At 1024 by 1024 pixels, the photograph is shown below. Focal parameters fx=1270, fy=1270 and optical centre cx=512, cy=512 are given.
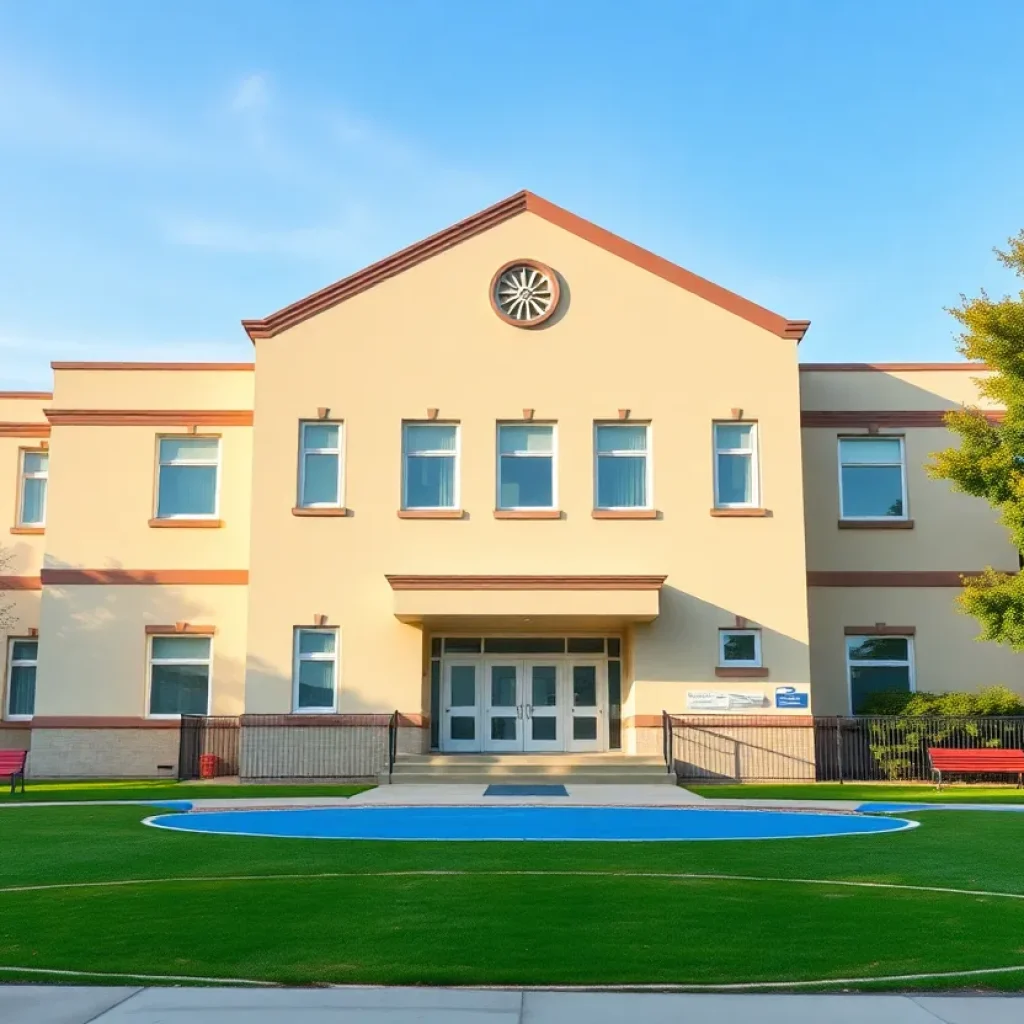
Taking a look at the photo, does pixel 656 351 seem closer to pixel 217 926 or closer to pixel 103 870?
pixel 103 870

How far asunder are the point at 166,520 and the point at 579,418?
9206 millimetres

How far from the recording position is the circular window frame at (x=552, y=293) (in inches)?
1043

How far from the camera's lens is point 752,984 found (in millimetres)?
7207

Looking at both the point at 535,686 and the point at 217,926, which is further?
the point at 535,686

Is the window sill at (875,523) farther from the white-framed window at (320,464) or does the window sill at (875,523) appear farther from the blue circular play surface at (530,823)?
the white-framed window at (320,464)

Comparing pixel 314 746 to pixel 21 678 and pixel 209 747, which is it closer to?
pixel 209 747

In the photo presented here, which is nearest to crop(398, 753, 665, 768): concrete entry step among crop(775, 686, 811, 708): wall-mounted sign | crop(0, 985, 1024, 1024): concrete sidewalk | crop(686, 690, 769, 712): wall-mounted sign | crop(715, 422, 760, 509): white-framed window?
crop(686, 690, 769, 712): wall-mounted sign

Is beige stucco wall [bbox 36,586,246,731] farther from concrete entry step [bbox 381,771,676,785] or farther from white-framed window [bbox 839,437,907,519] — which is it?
white-framed window [bbox 839,437,907,519]

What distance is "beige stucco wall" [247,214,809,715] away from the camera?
2559 cm

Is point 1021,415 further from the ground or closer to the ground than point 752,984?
further from the ground

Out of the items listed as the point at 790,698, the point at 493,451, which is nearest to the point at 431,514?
the point at 493,451

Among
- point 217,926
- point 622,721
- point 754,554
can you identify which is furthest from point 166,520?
point 217,926

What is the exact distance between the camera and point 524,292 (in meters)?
26.7

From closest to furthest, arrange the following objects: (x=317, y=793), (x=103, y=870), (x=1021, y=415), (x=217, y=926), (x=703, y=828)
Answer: (x=217, y=926) → (x=103, y=870) → (x=703, y=828) → (x=317, y=793) → (x=1021, y=415)
